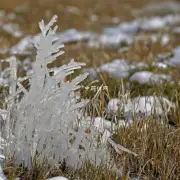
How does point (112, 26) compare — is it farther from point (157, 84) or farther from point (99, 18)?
point (157, 84)

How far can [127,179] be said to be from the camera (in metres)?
1.68

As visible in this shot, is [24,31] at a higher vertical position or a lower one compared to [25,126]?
higher

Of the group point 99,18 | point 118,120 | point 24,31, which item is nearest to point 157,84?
point 118,120

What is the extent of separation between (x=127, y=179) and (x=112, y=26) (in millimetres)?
7066

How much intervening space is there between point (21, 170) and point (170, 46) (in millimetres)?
3487

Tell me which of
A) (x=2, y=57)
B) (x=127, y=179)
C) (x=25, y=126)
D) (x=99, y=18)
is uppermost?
(x=99, y=18)

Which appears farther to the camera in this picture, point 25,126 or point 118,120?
point 118,120

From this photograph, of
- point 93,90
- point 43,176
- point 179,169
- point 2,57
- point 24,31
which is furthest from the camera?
point 24,31

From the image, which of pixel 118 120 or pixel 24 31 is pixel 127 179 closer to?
pixel 118 120

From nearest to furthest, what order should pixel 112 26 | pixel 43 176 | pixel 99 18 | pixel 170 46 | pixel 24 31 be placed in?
1. pixel 43 176
2. pixel 170 46
3. pixel 24 31
4. pixel 112 26
5. pixel 99 18

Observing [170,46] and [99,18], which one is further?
[99,18]

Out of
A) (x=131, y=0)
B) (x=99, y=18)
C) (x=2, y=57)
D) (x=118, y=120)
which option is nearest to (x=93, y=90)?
(x=118, y=120)

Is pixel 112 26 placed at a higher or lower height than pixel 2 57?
higher

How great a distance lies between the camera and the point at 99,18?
9.40m
